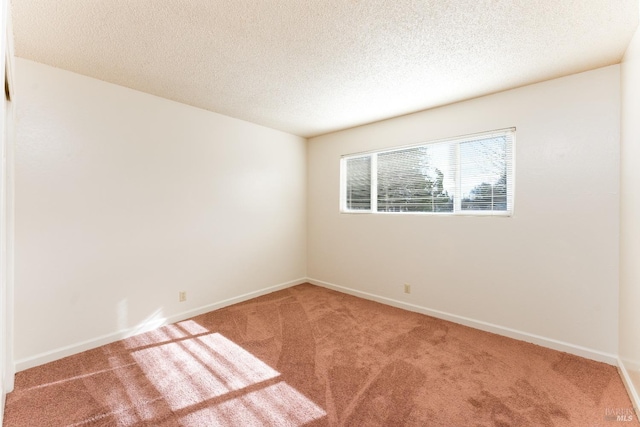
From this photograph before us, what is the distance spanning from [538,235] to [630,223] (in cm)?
69

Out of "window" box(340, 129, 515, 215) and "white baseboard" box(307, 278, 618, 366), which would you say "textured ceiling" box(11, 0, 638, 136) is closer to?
"window" box(340, 129, 515, 215)

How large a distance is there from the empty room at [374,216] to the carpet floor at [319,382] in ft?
0.06

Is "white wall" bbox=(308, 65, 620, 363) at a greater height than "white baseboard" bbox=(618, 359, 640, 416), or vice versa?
"white wall" bbox=(308, 65, 620, 363)

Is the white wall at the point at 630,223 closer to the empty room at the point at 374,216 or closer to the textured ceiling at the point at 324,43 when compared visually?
the empty room at the point at 374,216

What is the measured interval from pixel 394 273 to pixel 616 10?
2.99 meters

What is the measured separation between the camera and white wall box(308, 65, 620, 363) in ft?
7.83

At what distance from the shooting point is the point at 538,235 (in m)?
2.68

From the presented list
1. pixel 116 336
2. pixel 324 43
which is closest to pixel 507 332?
pixel 324 43

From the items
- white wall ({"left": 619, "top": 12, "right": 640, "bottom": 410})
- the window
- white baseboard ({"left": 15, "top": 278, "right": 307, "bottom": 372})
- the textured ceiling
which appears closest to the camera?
the textured ceiling

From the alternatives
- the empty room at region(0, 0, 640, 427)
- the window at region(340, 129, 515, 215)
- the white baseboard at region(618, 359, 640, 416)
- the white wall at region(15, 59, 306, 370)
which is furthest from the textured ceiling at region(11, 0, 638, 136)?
the white baseboard at region(618, 359, 640, 416)

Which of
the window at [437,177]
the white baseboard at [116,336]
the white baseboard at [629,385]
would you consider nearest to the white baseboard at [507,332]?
the white baseboard at [629,385]

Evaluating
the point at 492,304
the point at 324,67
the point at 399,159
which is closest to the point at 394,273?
the point at 492,304

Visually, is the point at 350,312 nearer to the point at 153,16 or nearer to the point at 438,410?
the point at 438,410

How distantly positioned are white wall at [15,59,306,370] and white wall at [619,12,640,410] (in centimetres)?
377
